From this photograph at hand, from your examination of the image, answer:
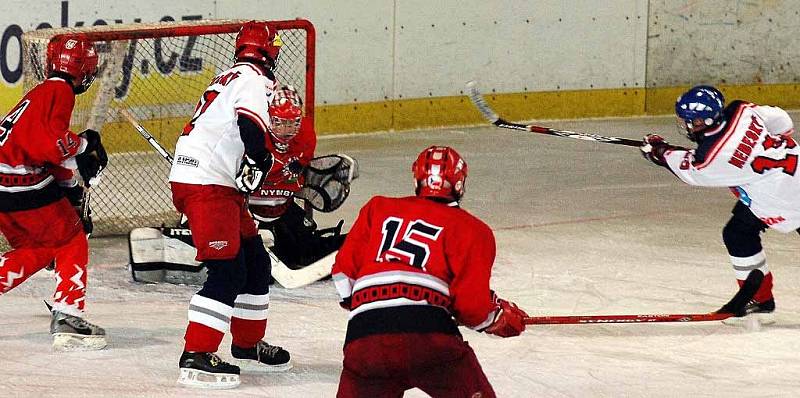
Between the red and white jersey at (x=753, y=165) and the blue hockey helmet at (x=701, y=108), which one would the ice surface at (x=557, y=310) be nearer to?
the red and white jersey at (x=753, y=165)

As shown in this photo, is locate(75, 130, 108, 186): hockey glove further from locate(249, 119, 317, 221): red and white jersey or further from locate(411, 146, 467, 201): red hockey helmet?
locate(411, 146, 467, 201): red hockey helmet

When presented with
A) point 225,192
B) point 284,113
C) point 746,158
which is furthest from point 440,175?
point 746,158

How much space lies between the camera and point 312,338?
473 centimetres

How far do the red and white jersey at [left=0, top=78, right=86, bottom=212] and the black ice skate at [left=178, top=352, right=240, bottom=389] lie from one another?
2.56ft

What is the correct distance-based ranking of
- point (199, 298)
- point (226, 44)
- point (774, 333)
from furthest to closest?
point (226, 44) < point (774, 333) < point (199, 298)

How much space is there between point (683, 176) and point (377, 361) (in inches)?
89.6

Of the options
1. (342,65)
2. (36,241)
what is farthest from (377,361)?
(342,65)

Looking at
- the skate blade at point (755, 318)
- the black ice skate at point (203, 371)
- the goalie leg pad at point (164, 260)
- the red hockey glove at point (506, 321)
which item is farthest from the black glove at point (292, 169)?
the red hockey glove at point (506, 321)

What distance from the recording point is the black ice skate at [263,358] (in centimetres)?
430

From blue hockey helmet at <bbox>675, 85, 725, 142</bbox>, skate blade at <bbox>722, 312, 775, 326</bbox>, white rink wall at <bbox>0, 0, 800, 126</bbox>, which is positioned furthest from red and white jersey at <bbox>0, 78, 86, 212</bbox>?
white rink wall at <bbox>0, 0, 800, 126</bbox>

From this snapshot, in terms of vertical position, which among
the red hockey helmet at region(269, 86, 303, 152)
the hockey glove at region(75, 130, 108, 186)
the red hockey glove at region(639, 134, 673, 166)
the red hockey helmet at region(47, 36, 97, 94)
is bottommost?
the red hockey glove at region(639, 134, 673, 166)

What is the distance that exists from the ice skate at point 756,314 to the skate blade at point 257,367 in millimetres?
1676

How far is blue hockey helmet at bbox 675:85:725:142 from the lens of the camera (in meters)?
4.75

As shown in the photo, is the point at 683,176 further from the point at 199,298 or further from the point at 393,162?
the point at 393,162
